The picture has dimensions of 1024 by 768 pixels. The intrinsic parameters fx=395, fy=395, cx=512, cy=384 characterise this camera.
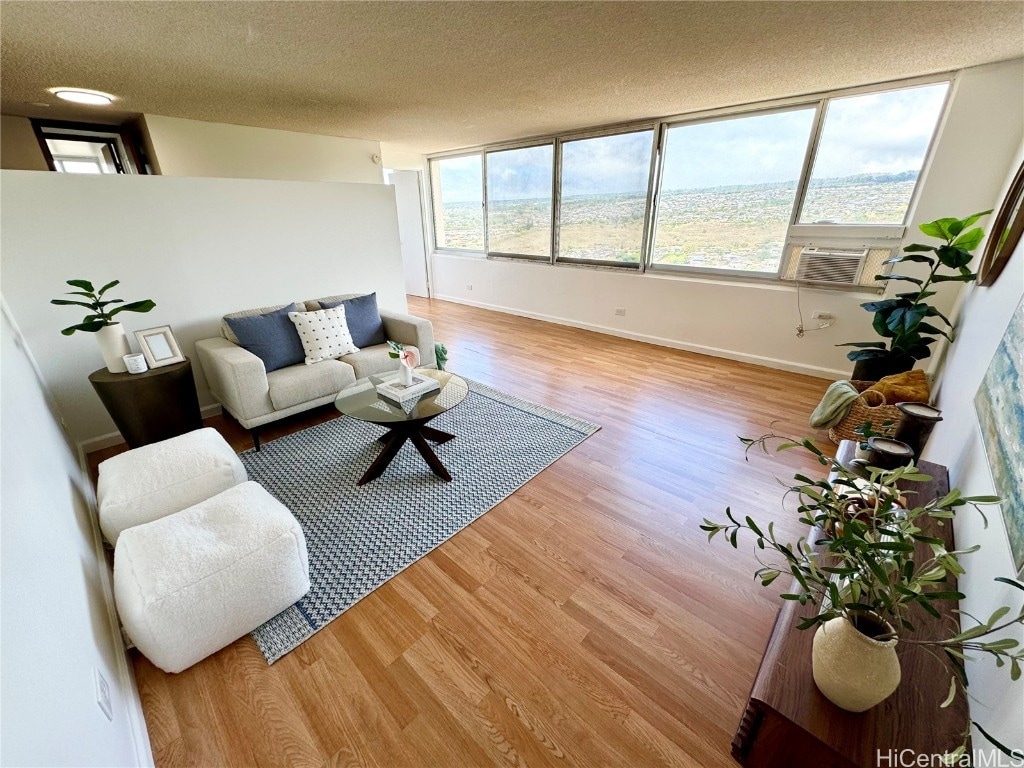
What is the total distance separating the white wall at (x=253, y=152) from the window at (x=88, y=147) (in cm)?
63

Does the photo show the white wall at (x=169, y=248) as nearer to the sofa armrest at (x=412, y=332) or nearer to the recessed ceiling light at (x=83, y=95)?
the sofa armrest at (x=412, y=332)

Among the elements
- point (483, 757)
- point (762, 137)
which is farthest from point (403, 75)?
point (483, 757)

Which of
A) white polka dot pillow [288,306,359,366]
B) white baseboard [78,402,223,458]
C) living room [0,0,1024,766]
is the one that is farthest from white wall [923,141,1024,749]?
white baseboard [78,402,223,458]

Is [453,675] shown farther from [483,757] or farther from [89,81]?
[89,81]

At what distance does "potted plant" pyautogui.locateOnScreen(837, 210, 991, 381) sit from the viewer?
2428 mm

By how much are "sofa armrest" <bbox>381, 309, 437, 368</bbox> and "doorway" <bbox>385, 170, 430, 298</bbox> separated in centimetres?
333

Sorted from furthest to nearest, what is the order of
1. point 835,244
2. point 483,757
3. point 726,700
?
point 835,244, point 726,700, point 483,757

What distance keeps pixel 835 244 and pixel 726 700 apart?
3.66m

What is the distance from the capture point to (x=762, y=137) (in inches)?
140

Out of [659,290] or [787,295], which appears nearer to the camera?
[787,295]

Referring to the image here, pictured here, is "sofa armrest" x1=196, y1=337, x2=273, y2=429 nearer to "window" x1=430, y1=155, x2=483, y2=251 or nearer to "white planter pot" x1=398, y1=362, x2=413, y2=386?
"white planter pot" x1=398, y1=362, x2=413, y2=386

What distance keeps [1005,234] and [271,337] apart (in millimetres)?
4203

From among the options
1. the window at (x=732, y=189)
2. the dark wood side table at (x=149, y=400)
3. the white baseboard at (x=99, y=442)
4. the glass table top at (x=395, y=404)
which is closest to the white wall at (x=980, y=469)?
the window at (x=732, y=189)

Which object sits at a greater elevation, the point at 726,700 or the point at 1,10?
the point at 1,10
